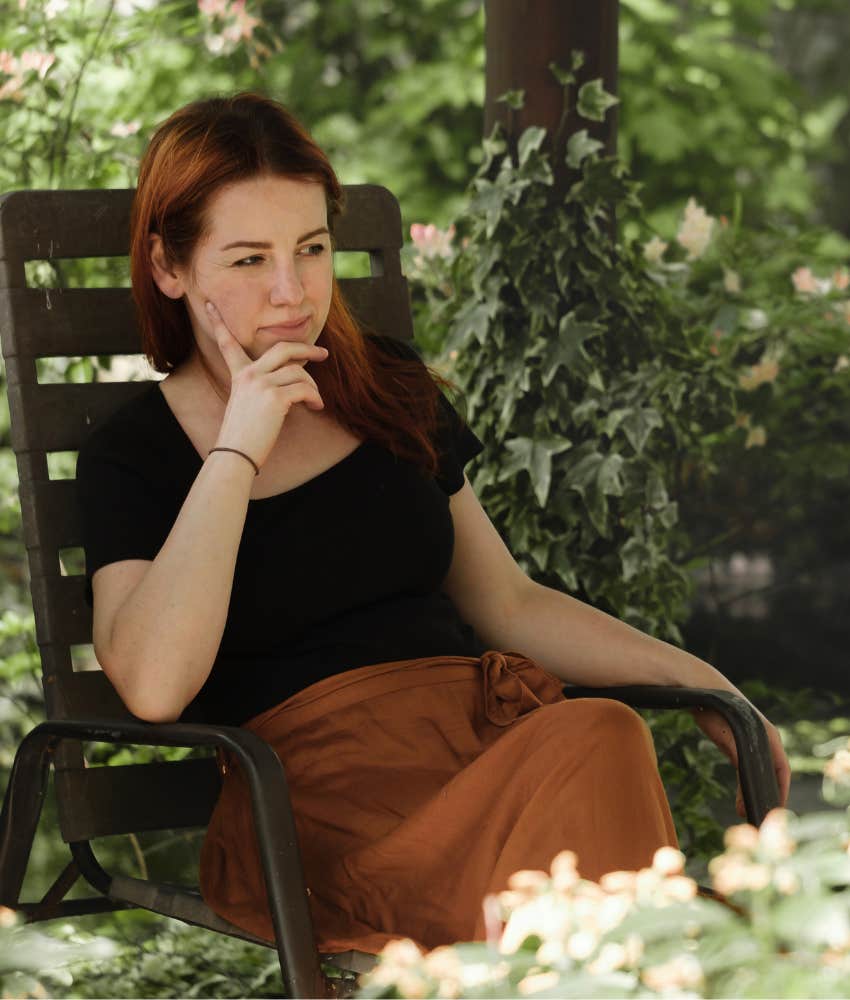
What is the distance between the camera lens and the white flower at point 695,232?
3781 millimetres

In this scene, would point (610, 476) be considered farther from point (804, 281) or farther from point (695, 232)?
point (804, 281)

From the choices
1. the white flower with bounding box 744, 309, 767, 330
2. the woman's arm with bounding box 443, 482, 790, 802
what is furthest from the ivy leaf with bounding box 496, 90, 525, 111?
the woman's arm with bounding box 443, 482, 790, 802

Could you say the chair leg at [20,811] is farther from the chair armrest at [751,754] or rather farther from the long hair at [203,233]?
the chair armrest at [751,754]

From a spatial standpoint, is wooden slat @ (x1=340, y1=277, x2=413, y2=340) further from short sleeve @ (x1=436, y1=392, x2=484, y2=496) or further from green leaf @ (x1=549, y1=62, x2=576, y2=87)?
green leaf @ (x1=549, y1=62, x2=576, y2=87)

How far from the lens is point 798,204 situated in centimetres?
764

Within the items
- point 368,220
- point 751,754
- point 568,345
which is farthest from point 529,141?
point 751,754

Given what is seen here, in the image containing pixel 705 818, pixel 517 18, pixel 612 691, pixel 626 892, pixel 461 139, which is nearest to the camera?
pixel 626 892

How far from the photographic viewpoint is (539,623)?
2.47 m

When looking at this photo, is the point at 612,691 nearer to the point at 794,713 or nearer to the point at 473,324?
the point at 473,324

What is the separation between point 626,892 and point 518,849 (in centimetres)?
81

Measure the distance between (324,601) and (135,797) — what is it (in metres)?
0.53

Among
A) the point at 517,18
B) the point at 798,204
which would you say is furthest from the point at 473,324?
the point at 798,204

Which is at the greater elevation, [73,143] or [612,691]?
[73,143]

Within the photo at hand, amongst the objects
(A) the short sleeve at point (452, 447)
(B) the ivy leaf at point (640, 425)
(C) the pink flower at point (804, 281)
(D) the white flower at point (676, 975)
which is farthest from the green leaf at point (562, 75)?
(D) the white flower at point (676, 975)
